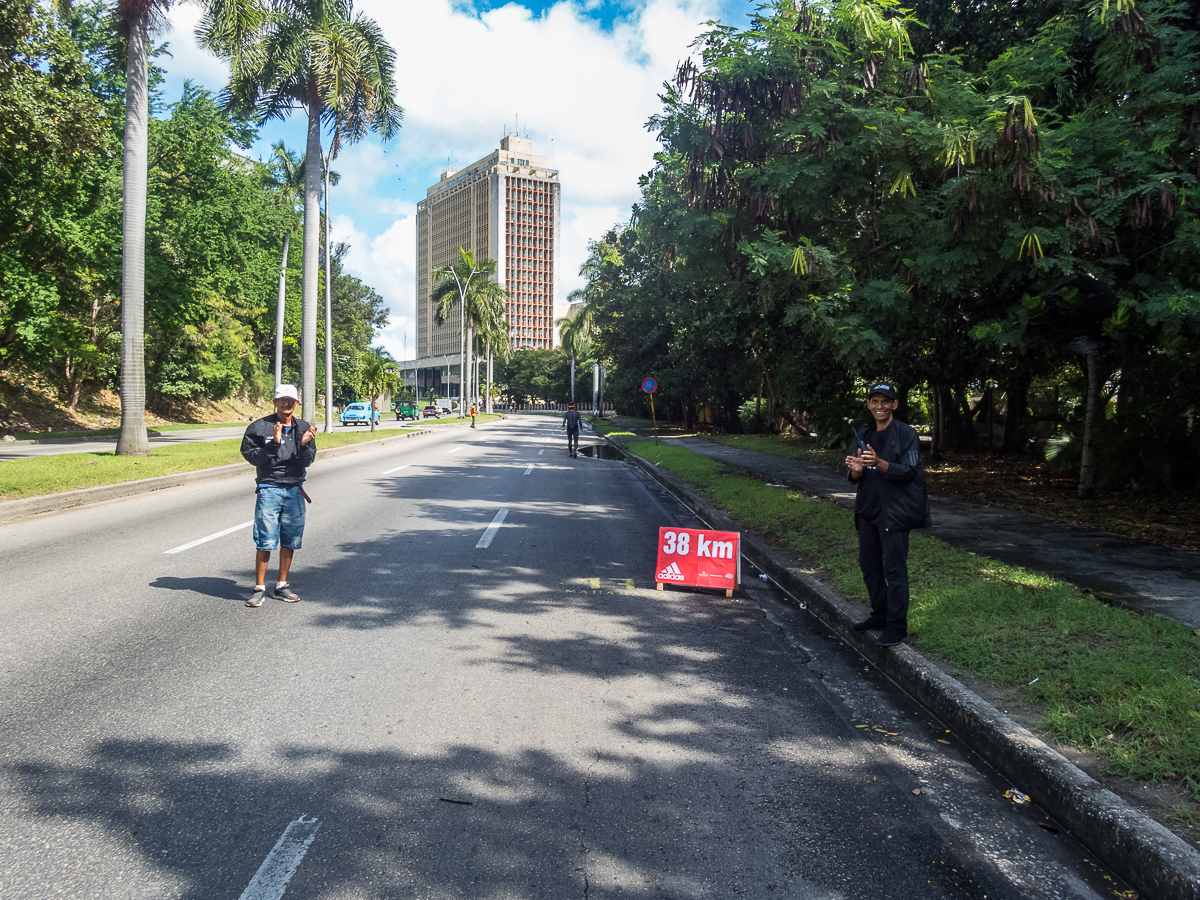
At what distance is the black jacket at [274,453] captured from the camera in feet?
20.9

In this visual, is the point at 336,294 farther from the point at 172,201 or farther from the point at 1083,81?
the point at 1083,81

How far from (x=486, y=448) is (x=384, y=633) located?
874 inches

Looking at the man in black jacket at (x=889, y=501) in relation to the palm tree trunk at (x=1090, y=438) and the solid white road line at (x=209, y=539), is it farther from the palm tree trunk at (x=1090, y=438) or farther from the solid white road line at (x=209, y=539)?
the palm tree trunk at (x=1090, y=438)

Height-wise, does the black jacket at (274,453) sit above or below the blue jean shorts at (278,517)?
above

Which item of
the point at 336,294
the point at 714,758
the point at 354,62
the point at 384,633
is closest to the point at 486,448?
the point at 354,62

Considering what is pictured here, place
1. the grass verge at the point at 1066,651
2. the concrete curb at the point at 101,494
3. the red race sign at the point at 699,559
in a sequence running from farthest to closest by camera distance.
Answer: the concrete curb at the point at 101,494 → the red race sign at the point at 699,559 → the grass verge at the point at 1066,651

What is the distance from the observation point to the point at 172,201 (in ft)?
98.7

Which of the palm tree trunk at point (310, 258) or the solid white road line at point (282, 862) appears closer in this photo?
the solid white road line at point (282, 862)

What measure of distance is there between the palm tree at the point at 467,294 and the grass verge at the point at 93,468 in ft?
137

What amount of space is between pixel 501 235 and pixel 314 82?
130268 mm

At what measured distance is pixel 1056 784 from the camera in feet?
11.2

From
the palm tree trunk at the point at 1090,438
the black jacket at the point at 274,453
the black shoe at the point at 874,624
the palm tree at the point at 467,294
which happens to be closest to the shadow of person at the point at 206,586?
the black jacket at the point at 274,453

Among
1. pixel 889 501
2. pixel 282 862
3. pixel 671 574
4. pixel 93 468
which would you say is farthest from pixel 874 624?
pixel 93 468

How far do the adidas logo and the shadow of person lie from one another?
3731mm
